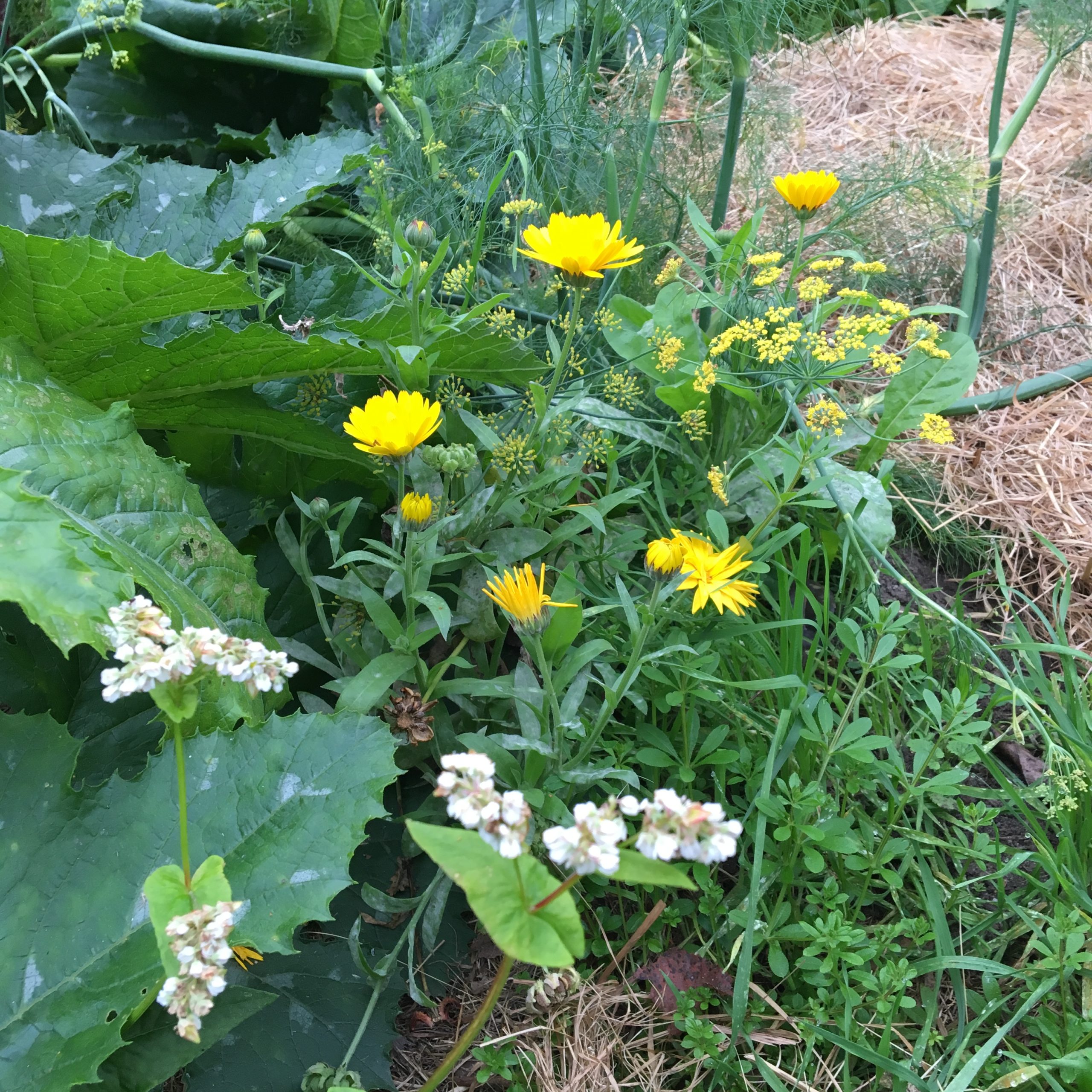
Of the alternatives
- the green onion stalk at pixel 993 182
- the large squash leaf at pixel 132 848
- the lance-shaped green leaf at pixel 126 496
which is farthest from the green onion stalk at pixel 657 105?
the large squash leaf at pixel 132 848

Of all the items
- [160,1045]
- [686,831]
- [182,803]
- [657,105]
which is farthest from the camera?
[657,105]

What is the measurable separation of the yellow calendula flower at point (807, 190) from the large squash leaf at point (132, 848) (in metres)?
1.04

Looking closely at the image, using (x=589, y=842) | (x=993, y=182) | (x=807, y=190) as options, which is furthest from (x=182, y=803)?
(x=993, y=182)

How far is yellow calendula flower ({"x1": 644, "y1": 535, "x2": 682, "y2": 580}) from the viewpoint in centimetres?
103

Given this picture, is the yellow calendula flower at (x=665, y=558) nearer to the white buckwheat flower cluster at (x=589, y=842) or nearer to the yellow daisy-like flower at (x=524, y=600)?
the yellow daisy-like flower at (x=524, y=600)

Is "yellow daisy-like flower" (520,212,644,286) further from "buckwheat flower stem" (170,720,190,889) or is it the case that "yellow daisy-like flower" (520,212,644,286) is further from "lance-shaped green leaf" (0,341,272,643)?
"buckwheat flower stem" (170,720,190,889)

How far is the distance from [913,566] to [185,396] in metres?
1.31

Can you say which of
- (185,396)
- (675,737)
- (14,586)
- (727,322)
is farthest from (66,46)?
(675,737)

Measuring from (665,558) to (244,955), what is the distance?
0.62 metres

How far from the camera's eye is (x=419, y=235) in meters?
1.21

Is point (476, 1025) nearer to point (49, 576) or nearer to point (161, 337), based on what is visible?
point (49, 576)

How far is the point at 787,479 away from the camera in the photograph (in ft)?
4.26

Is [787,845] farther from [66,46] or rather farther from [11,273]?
[66,46]

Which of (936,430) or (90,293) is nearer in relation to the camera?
(90,293)
